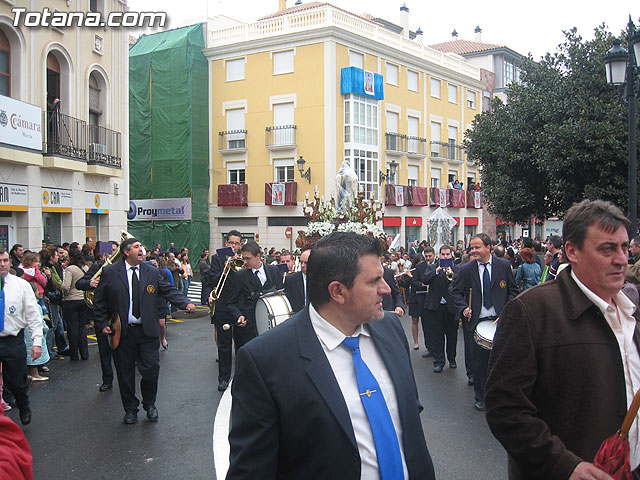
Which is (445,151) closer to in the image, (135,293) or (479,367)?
(479,367)

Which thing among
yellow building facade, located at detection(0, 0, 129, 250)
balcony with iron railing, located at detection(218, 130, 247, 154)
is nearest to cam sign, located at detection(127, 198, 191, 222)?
balcony with iron railing, located at detection(218, 130, 247, 154)

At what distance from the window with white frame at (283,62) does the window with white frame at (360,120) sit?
3.60m

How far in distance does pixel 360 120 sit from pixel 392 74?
479 cm

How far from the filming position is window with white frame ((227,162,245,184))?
34.1m

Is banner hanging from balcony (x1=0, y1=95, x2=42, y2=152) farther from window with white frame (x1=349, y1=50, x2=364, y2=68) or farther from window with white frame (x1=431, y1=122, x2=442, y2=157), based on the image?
window with white frame (x1=431, y1=122, x2=442, y2=157)

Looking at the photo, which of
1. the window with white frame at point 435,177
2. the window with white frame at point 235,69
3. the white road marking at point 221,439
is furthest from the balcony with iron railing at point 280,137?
the white road marking at point 221,439

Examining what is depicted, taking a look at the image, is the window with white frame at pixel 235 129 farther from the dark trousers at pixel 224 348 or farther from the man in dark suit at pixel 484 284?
the man in dark suit at pixel 484 284

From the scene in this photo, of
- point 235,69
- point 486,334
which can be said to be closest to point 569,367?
point 486,334

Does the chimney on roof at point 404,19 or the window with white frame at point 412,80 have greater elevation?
the chimney on roof at point 404,19

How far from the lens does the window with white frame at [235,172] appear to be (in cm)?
3411

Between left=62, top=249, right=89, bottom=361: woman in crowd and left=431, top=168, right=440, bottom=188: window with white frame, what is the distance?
3167 centimetres

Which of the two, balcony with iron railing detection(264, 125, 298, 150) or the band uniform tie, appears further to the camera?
balcony with iron railing detection(264, 125, 298, 150)

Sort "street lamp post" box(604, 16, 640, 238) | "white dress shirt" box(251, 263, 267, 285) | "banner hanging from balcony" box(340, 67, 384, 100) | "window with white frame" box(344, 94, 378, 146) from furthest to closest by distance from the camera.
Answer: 1. "window with white frame" box(344, 94, 378, 146)
2. "banner hanging from balcony" box(340, 67, 384, 100)
3. "street lamp post" box(604, 16, 640, 238)
4. "white dress shirt" box(251, 263, 267, 285)

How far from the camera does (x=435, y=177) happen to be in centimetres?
3947
